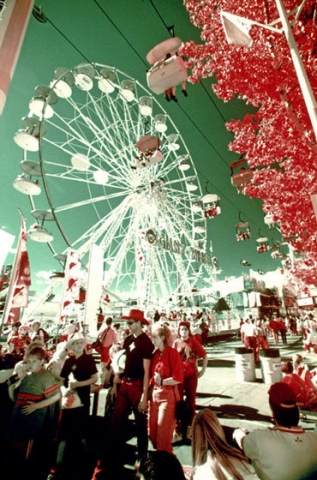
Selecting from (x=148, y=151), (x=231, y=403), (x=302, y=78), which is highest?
(x=148, y=151)

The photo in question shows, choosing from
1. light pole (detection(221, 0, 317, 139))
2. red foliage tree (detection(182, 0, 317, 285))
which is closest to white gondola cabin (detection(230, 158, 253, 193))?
red foliage tree (detection(182, 0, 317, 285))

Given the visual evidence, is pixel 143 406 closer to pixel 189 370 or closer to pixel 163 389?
pixel 163 389

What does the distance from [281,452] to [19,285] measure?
6.78 metres

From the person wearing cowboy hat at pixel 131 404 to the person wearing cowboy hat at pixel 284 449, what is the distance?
1.50 m

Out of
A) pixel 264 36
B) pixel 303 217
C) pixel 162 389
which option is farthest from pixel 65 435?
pixel 303 217

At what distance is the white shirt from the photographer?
1.60 meters

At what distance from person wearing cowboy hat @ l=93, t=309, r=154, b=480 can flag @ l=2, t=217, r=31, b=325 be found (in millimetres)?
4344

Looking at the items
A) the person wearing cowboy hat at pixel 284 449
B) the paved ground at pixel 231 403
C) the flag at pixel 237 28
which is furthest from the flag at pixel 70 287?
the flag at pixel 237 28

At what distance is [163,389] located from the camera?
2.94 m

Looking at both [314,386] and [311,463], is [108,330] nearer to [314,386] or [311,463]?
[314,386]

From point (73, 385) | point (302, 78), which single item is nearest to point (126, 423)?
point (73, 385)

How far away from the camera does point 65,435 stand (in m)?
2.78

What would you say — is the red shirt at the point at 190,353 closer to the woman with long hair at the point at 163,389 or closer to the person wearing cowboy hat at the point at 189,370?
the person wearing cowboy hat at the point at 189,370

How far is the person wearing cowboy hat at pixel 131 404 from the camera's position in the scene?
2698 millimetres
